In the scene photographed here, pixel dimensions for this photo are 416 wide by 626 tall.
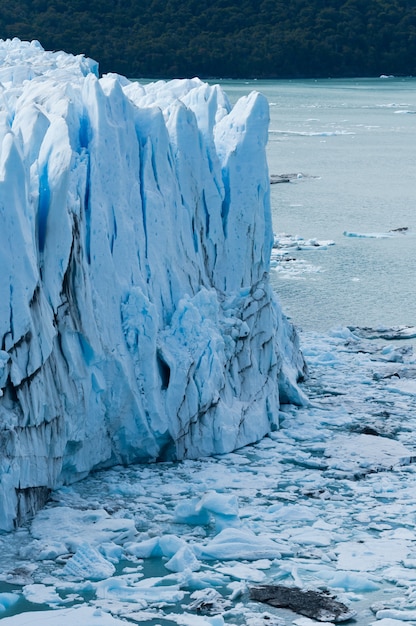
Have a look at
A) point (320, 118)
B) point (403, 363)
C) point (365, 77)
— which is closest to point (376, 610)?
point (403, 363)

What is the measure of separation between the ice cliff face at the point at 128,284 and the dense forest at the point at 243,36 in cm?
3678

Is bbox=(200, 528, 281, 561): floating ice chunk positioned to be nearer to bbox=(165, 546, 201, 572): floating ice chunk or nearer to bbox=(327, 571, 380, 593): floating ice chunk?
bbox=(165, 546, 201, 572): floating ice chunk

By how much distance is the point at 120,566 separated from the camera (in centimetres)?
698

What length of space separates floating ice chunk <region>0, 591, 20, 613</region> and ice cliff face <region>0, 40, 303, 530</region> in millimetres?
887

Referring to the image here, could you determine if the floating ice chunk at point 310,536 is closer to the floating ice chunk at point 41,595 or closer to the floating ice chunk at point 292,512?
the floating ice chunk at point 292,512

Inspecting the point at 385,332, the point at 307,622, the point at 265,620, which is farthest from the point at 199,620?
the point at 385,332

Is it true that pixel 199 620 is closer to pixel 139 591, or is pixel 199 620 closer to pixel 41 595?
pixel 139 591

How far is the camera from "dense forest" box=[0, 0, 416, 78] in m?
49.9

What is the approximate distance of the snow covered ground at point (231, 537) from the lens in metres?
6.50

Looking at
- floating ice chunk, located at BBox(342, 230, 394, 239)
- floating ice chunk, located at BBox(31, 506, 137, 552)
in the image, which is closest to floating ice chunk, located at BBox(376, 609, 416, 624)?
floating ice chunk, located at BBox(31, 506, 137, 552)

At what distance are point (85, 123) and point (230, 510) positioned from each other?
3115mm

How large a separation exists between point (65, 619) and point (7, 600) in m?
0.39

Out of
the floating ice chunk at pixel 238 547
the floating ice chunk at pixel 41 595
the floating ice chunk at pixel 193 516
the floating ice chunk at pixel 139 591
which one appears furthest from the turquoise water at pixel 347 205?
the floating ice chunk at pixel 41 595

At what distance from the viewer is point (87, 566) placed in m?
6.85
